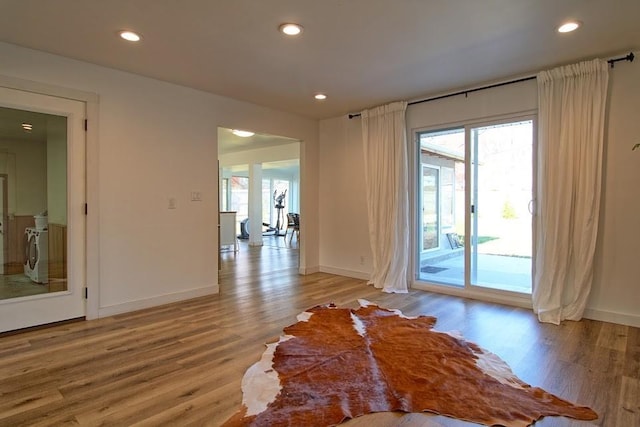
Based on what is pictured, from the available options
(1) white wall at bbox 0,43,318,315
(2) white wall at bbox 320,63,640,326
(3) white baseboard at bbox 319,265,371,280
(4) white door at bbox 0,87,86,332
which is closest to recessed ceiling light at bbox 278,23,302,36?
(1) white wall at bbox 0,43,318,315

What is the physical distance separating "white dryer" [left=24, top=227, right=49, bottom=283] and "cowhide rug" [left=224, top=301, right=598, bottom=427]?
2.40 meters

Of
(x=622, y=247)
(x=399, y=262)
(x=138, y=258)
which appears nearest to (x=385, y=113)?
(x=399, y=262)

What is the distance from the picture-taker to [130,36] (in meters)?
2.96

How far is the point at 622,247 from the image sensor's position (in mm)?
3404

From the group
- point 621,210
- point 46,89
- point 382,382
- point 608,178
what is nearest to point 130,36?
point 46,89

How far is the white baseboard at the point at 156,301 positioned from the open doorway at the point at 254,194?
2.27 m

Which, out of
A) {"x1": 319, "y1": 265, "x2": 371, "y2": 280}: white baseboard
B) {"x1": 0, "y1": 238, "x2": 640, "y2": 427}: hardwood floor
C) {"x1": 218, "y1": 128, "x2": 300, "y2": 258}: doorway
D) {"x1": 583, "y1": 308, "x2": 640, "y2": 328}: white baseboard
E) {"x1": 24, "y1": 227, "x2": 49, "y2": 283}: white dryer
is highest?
{"x1": 218, "y1": 128, "x2": 300, "y2": 258}: doorway

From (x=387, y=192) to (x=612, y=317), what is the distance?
2.74m

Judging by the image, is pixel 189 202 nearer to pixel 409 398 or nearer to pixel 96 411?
pixel 96 411

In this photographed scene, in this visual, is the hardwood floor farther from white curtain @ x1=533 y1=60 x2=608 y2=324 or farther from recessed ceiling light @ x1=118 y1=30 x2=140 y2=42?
recessed ceiling light @ x1=118 y1=30 x2=140 y2=42

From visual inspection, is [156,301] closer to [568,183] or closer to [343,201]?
[343,201]

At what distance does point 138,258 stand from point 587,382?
4.05m

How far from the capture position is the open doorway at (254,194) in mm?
7852

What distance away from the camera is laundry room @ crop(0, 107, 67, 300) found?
3.29 metres
